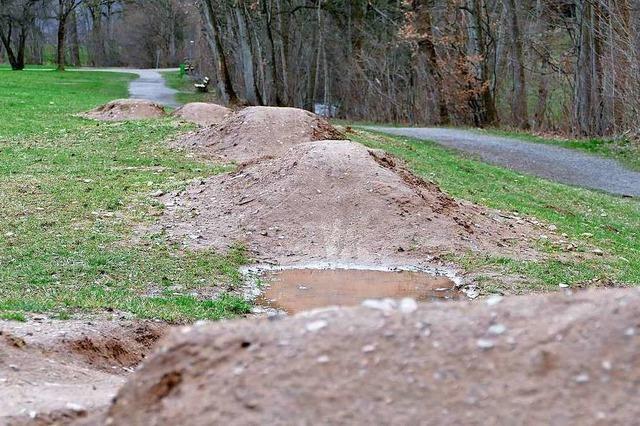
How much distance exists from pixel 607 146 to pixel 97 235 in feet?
48.3

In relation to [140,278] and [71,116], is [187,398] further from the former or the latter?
[71,116]

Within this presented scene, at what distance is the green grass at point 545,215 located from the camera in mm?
9242

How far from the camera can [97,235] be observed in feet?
32.2

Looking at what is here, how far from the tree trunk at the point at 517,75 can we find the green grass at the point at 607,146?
397 centimetres

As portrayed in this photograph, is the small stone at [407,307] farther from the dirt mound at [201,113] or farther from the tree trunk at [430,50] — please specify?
the tree trunk at [430,50]

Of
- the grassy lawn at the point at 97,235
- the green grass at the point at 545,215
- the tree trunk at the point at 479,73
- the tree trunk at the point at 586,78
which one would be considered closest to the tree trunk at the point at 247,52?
the tree trunk at the point at 479,73

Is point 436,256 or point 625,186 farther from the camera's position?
point 625,186

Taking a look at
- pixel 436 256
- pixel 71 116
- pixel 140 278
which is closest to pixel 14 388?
pixel 140 278

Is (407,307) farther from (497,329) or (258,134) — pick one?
(258,134)

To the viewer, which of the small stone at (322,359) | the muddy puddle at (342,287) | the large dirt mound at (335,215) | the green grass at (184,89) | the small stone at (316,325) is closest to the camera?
the small stone at (322,359)

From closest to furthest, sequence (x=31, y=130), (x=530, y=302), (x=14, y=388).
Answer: (x=530, y=302) < (x=14, y=388) < (x=31, y=130)

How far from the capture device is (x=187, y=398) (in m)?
2.73

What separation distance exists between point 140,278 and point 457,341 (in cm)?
603

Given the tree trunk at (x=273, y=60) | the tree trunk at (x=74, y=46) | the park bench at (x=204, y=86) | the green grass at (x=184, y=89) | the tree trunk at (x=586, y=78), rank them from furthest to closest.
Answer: the tree trunk at (x=74, y=46) → the park bench at (x=204, y=86) → the green grass at (x=184, y=89) → the tree trunk at (x=273, y=60) → the tree trunk at (x=586, y=78)
